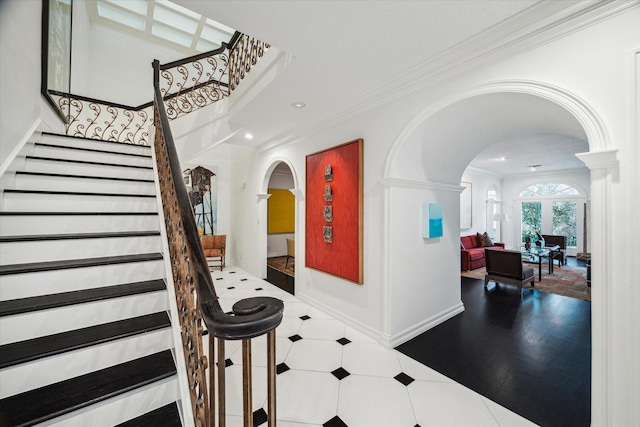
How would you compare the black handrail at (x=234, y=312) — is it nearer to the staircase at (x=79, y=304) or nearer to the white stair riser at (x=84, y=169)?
the staircase at (x=79, y=304)

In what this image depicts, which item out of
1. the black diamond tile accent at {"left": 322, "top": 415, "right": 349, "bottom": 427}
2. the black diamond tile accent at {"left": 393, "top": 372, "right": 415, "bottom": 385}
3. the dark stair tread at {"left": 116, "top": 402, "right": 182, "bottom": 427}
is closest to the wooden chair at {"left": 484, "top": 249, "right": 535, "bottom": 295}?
the black diamond tile accent at {"left": 393, "top": 372, "right": 415, "bottom": 385}

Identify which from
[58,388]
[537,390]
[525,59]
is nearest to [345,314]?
[537,390]

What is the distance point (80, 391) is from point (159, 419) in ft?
1.33

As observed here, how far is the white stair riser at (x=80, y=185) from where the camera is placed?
7.14ft

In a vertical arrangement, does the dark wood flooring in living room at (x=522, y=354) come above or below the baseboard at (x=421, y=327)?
below

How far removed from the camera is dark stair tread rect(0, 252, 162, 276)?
1.53 metres

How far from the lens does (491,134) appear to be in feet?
9.25

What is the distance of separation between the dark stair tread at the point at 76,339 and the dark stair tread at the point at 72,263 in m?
0.45

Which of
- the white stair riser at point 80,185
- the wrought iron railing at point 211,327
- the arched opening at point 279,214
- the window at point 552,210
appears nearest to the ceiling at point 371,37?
the wrought iron railing at point 211,327

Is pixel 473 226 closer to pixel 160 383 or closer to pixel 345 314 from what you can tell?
pixel 345 314

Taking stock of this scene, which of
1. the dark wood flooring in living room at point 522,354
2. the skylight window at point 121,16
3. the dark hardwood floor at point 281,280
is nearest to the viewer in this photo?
the dark wood flooring in living room at point 522,354

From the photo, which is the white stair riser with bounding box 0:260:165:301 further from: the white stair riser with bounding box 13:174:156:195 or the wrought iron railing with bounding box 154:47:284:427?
the white stair riser with bounding box 13:174:156:195

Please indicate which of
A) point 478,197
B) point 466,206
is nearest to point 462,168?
point 466,206

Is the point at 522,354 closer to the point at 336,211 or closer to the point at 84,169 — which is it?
the point at 336,211
